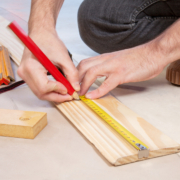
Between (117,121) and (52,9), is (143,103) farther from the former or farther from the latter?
(52,9)

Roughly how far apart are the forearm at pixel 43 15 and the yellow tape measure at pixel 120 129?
1.53 feet

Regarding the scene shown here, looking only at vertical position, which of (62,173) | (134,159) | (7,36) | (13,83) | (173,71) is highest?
(7,36)

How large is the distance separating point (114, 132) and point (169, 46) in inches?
23.7

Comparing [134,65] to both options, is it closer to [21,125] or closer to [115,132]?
[115,132]

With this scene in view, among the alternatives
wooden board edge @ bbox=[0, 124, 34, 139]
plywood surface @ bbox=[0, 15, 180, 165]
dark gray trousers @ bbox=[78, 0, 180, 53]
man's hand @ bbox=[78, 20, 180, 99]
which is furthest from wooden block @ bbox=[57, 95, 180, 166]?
dark gray trousers @ bbox=[78, 0, 180, 53]

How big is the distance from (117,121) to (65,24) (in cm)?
312

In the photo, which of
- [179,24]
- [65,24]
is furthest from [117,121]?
[65,24]

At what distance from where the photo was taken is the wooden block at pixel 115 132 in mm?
890

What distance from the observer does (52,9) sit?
60.6 inches

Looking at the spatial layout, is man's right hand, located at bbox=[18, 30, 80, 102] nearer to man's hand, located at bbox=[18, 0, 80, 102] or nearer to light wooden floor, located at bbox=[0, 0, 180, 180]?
man's hand, located at bbox=[18, 0, 80, 102]

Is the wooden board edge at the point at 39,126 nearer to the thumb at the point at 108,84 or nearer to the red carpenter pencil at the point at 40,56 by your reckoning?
the red carpenter pencil at the point at 40,56

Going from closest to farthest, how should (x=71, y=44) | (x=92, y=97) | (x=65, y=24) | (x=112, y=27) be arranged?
(x=92, y=97) < (x=112, y=27) < (x=71, y=44) < (x=65, y=24)

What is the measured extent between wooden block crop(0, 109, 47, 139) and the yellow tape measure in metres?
0.27

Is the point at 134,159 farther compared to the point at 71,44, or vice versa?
the point at 71,44
